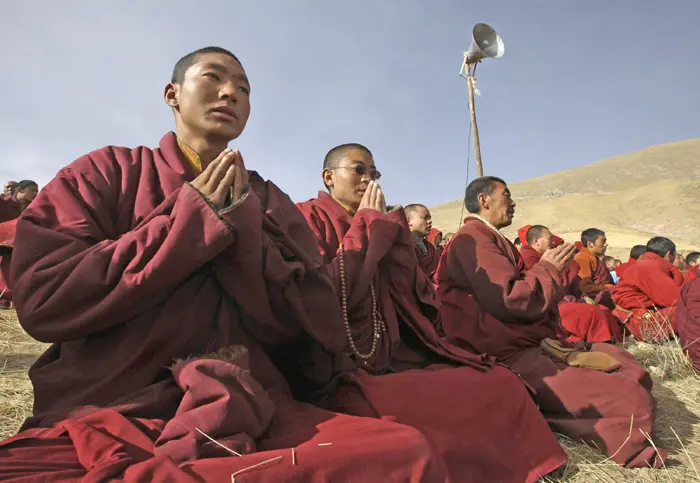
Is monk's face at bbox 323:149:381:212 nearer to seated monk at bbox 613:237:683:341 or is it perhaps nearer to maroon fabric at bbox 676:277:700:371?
maroon fabric at bbox 676:277:700:371

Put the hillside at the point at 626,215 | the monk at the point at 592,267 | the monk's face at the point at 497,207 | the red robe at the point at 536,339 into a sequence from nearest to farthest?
the red robe at the point at 536,339 < the monk's face at the point at 497,207 < the monk at the point at 592,267 < the hillside at the point at 626,215

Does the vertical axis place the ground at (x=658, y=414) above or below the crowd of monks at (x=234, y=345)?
below

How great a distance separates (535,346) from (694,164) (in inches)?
3537

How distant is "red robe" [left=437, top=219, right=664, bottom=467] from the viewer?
2959 mm

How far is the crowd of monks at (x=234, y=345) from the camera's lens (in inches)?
56.4

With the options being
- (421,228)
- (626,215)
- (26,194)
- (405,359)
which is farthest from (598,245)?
(626,215)

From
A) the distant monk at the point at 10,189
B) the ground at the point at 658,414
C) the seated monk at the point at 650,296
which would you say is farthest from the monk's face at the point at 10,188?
the seated monk at the point at 650,296

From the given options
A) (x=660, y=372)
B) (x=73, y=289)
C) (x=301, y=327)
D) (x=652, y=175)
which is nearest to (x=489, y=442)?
(x=301, y=327)

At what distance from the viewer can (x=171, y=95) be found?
2.19m

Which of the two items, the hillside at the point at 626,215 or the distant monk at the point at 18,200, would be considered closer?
the distant monk at the point at 18,200

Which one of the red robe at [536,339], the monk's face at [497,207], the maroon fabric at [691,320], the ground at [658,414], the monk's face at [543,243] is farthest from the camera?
the monk's face at [543,243]

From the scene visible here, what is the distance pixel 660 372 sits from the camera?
455 cm

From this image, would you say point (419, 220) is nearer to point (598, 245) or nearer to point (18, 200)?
point (598, 245)

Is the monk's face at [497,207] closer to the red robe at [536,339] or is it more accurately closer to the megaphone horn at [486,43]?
the red robe at [536,339]
